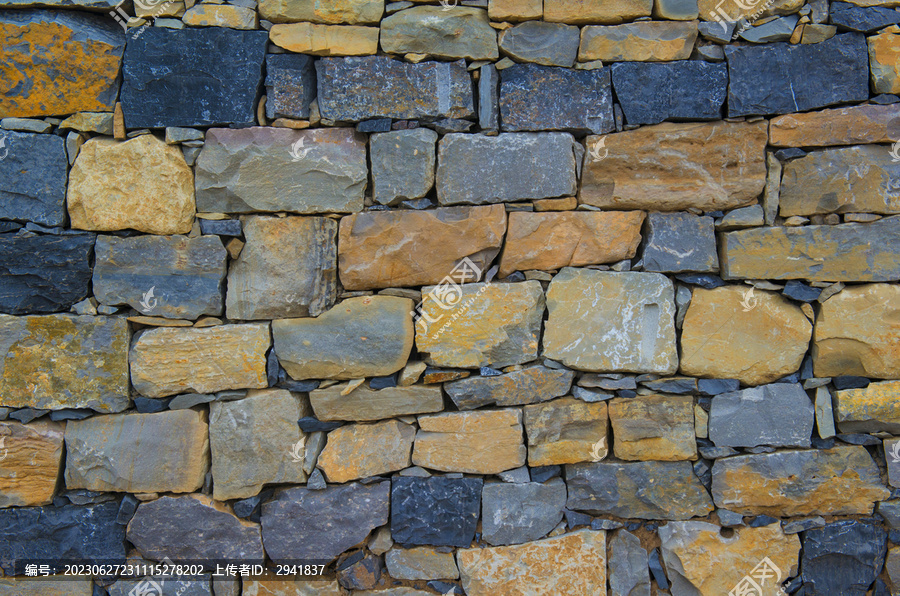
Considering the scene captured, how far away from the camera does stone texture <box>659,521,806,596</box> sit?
2787 millimetres

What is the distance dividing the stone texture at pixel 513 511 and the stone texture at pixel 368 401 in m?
0.64

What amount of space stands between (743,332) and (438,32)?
7.60ft

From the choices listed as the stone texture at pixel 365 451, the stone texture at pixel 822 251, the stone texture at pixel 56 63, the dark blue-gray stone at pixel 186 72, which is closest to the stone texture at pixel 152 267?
the dark blue-gray stone at pixel 186 72

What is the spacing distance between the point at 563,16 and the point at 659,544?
9.76 ft

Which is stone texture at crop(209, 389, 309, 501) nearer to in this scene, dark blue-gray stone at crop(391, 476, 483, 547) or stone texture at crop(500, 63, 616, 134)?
dark blue-gray stone at crop(391, 476, 483, 547)

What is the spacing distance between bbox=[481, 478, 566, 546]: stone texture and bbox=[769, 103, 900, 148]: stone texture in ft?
7.69

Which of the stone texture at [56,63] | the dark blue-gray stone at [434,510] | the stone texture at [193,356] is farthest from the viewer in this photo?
the dark blue-gray stone at [434,510]

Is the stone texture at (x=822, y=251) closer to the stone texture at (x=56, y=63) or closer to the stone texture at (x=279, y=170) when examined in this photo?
the stone texture at (x=279, y=170)

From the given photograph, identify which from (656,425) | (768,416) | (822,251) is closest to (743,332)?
(768,416)

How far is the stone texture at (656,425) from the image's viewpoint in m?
2.77

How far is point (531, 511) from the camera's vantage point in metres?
2.79

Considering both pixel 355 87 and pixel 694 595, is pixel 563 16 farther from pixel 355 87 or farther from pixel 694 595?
pixel 694 595

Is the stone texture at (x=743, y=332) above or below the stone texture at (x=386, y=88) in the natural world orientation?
below

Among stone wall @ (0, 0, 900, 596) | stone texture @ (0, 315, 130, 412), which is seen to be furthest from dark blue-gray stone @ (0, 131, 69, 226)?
stone texture @ (0, 315, 130, 412)
